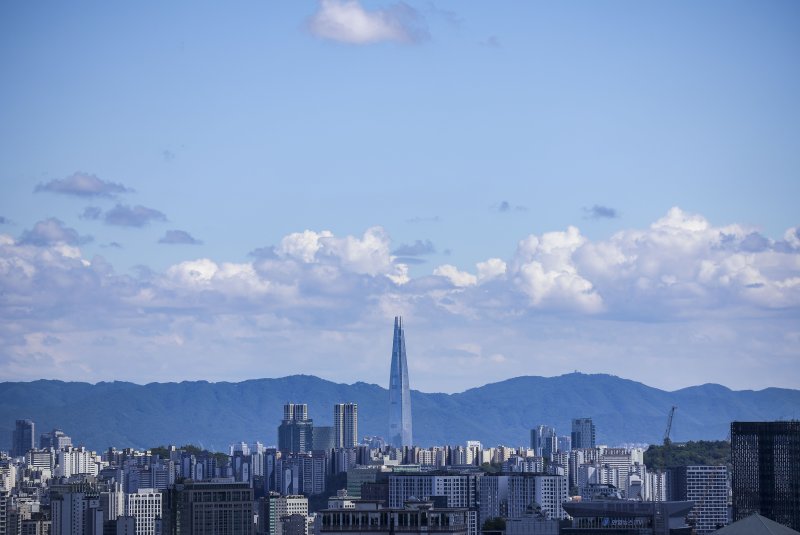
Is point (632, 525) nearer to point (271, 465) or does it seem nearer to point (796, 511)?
point (796, 511)

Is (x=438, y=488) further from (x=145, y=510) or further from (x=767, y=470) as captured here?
(x=767, y=470)

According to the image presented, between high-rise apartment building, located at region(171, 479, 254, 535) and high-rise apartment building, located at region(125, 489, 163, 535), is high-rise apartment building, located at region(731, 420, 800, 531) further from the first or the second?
high-rise apartment building, located at region(125, 489, 163, 535)

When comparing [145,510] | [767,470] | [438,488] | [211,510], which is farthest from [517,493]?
[767,470]

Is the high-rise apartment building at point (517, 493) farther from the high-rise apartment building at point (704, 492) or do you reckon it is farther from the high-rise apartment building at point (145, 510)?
the high-rise apartment building at point (145, 510)

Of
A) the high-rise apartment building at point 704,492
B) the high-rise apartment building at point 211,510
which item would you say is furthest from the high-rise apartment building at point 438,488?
the high-rise apartment building at point 211,510

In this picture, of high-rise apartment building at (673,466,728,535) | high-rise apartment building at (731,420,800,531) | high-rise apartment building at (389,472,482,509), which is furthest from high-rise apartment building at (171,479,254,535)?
high-rise apartment building at (673,466,728,535)
